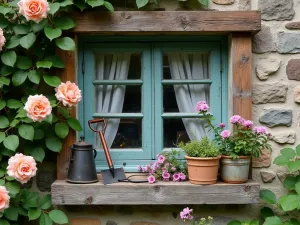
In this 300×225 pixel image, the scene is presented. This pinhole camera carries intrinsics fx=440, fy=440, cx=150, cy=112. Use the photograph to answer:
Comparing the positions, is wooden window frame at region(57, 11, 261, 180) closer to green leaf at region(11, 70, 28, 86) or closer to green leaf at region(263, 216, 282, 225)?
green leaf at region(11, 70, 28, 86)

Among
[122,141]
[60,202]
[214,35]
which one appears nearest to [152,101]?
[122,141]

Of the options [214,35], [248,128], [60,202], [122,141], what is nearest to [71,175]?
[60,202]

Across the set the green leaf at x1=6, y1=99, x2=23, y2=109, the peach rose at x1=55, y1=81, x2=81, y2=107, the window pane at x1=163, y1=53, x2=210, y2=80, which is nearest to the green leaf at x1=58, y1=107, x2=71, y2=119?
the peach rose at x1=55, y1=81, x2=81, y2=107

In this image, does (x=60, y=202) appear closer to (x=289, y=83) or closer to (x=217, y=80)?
(x=217, y=80)

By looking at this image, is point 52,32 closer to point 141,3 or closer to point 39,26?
point 39,26

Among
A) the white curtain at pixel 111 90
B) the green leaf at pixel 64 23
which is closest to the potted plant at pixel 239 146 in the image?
the white curtain at pixel 111 90

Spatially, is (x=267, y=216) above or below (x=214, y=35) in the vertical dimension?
below

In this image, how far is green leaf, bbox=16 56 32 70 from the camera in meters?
2.67

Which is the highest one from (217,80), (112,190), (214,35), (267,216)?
(214,35)

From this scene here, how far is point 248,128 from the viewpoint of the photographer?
8.69 ft

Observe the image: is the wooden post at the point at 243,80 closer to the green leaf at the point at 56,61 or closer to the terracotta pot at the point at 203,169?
the terracotta pot at the point at 203,169

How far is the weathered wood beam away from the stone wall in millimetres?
155

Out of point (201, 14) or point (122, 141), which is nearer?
point (201, 14)

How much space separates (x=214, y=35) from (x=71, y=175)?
4.24ft
